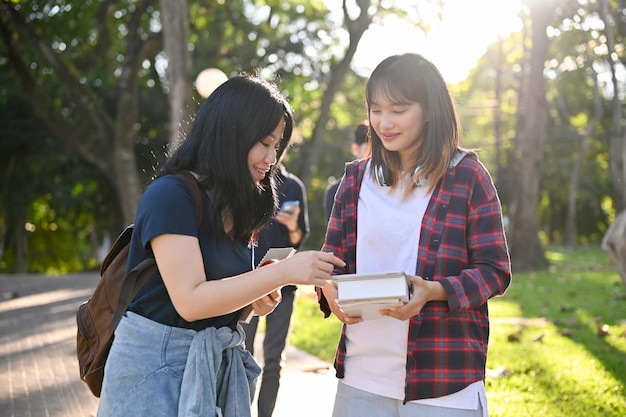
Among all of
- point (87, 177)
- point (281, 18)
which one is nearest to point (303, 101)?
point (281, 18)

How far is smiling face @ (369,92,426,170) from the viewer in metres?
2.86

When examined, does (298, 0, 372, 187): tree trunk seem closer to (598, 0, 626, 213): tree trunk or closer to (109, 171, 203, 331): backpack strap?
(598, 0, 626, 213): tree trunk

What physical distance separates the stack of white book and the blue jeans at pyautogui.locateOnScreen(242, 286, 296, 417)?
9.19ft

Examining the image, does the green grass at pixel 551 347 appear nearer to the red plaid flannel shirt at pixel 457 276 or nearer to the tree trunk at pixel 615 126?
the red plaid flannel shirt at pixel 457 276

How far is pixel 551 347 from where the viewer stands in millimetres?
8711

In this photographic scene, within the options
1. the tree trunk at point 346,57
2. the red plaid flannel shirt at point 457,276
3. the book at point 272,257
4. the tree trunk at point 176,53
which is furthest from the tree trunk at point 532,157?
the book at point 272,257

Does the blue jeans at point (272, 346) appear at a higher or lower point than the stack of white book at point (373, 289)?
lower

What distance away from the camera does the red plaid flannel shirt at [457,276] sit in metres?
2.69

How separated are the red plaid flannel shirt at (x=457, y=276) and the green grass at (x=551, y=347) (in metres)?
3.45

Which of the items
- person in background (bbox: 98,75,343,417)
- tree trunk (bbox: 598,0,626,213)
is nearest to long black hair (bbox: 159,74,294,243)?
person in background (bbox: 98,75,343,417)

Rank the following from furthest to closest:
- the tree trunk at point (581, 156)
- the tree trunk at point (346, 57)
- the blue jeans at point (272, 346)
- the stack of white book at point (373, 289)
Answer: the tree trunk at point (581, 156) → the tree trunk at point (346, 57) → the blue jeans at point (272, 346) → the stack of white book at point (373, 289)

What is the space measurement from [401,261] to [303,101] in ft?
95.6

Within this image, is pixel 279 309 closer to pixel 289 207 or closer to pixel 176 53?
pixel 289 207

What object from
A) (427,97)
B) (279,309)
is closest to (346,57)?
(279,309)
